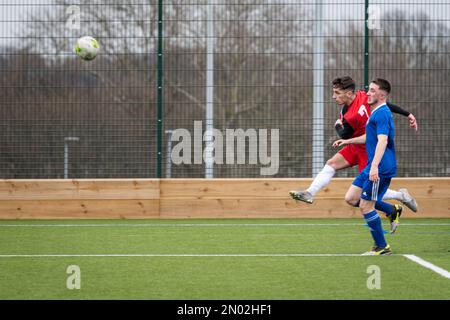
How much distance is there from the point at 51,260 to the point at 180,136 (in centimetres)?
533

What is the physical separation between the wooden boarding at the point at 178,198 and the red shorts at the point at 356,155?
3.54m

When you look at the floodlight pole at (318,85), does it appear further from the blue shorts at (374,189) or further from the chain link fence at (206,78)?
the blue shorts at (374,189)

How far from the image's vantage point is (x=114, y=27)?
12.4 metres

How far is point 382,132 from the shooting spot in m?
7.48

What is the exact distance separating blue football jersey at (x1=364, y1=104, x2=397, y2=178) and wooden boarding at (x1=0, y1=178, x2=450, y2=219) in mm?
4999

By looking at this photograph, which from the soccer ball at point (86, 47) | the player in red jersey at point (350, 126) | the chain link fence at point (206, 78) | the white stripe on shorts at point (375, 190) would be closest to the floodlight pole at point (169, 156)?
the chain link fence at point (206, 78)

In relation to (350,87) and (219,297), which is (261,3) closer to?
(350,87)

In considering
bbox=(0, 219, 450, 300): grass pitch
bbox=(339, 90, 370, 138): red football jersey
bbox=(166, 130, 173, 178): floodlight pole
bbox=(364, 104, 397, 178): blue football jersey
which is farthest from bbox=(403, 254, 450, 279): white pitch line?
bbox=(166, 130, 173, 178): floodlight pole

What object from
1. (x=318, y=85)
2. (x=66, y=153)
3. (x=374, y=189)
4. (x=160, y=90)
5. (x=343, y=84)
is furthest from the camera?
(x=66, y=153)

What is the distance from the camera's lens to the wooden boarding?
12766 millimetres

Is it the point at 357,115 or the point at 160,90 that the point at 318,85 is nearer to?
the point at 160,90

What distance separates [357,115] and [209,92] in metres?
4.36

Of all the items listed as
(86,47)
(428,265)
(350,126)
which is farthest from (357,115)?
(86,47)

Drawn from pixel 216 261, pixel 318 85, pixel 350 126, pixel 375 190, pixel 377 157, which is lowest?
pixel 216 261
